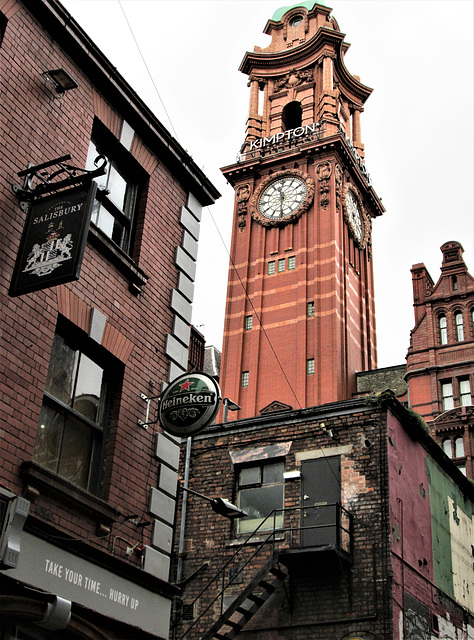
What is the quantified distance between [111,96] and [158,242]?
2.44 m

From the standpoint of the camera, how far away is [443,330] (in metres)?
42.5

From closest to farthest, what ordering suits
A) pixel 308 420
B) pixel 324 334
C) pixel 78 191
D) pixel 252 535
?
1. pixel 78 191
2. pixel 252 535
3. pixel 308 420
4. pixel 324 334

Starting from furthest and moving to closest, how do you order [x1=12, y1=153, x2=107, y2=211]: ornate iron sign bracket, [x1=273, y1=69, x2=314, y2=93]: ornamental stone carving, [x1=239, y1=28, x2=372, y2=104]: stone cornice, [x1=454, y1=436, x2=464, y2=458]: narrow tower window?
[x1=273, y1=69, x2=314, y2=93]: ornamental stone carving
[x1=239, y1=28, x2=372, y2=104]: stone cornice
[x1=454, y1=436, x2=464, y2=458]: narrow tower window
[x1=12, y1=153, x2=107, y2=211]: ornate iron sign bracket

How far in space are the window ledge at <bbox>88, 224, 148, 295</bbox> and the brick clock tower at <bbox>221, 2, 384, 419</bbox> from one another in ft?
132

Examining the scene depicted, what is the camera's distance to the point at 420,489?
68.7 feet

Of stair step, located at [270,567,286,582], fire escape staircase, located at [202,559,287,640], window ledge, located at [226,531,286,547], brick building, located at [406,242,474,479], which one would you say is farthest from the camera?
brick building, located at [406,242,474,479]

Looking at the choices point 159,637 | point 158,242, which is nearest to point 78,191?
point 158,242

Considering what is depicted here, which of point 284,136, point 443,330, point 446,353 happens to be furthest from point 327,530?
point 284,136

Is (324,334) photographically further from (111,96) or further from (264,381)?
(111,96)

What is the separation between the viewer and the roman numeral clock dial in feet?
199

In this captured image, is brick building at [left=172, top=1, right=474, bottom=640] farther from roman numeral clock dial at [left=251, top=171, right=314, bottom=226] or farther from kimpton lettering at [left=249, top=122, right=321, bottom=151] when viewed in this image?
kimpton lettering at [left=249, top=122, right=321, bottom=151]

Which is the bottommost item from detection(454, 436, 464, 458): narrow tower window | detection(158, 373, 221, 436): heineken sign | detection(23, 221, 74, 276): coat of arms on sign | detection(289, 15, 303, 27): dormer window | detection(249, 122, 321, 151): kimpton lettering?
detection(158, 373, 221, 436): heineken sign

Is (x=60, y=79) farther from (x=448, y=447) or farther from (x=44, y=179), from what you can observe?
(x=448, y=447)

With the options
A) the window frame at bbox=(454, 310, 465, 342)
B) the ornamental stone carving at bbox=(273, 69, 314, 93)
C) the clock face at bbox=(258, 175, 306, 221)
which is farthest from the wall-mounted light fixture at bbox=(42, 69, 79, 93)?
the ornamental stone carving at bbox=(273, 69, 314, 93)
